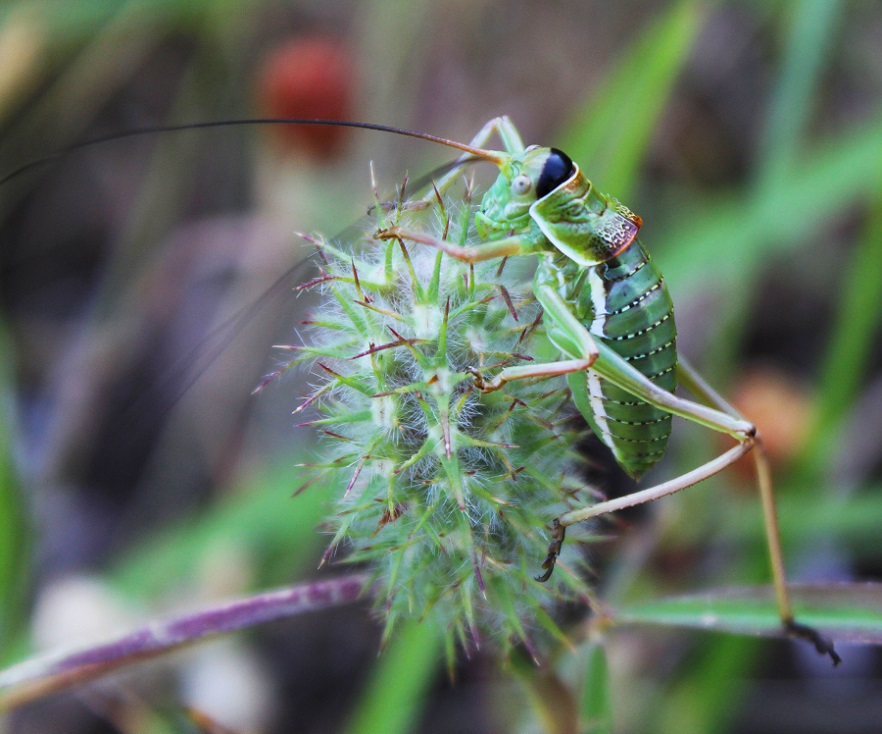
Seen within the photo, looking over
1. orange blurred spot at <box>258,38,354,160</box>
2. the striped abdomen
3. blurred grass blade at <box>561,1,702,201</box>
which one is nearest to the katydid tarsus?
the striped abdomen

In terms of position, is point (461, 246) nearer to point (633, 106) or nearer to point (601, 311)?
point (601, 311)

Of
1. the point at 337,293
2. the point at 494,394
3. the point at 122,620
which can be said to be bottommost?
the point at 122,620

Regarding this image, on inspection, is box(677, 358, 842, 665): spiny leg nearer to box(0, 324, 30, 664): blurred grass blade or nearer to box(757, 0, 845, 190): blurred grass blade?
box(757, 0, 845, 190): blurred grass blade

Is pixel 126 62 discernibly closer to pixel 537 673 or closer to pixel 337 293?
pixel 337 293

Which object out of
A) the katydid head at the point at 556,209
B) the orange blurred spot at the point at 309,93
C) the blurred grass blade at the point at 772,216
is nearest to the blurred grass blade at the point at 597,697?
the katydid head at the point at 556,209

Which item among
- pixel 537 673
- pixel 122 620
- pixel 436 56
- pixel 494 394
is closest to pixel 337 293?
pixel 494 394

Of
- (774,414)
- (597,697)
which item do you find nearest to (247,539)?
(597,697)
